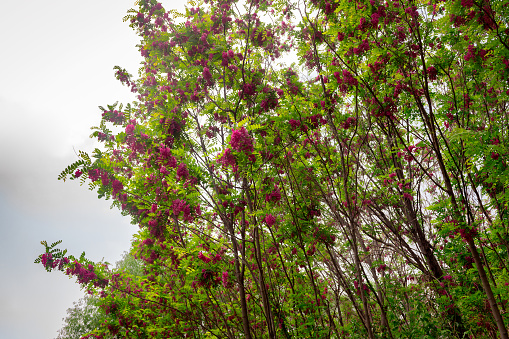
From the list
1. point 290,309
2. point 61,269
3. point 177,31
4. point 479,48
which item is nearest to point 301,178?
point 290,309

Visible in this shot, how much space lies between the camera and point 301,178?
18.0 feet

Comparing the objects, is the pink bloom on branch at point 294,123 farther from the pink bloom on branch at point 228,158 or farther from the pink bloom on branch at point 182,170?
the pink bloom on branch at point 182,170

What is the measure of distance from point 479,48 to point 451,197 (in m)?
2.31

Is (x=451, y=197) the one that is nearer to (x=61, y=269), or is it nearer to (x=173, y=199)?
(x=173, y=199)

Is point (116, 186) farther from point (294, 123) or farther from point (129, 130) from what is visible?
point (294, 123)

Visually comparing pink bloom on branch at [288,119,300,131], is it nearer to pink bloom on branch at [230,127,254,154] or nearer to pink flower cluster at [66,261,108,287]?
pink bloom on branch at [230,127,254,154]

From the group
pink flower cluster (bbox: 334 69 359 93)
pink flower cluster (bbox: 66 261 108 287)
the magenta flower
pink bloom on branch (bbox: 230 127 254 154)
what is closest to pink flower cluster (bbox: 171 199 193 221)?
pink bloom on branch (bbox: 230 127 254 154)

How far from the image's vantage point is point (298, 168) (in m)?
5.18

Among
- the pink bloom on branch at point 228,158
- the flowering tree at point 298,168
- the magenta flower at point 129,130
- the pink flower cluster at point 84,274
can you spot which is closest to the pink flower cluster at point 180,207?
the flowering tree at point 298,168

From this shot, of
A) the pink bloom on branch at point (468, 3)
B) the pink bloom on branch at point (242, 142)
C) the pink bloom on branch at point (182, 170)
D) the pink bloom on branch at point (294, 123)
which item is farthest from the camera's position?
Answer: the pink bloom on branch at point (294, 123)

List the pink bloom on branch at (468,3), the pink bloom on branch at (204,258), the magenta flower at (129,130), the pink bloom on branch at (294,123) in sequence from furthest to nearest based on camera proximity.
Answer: the magenta flower at (129,130) → the pink bloom on branch at (204,258) → the pink bloom on branch at (294,123) → the pink bloom on branch at (468,3)

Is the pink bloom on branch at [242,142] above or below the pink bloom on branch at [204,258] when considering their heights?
above

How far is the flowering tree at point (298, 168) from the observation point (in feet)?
12.9

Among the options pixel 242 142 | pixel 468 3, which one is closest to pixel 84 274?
pixel 242 142
